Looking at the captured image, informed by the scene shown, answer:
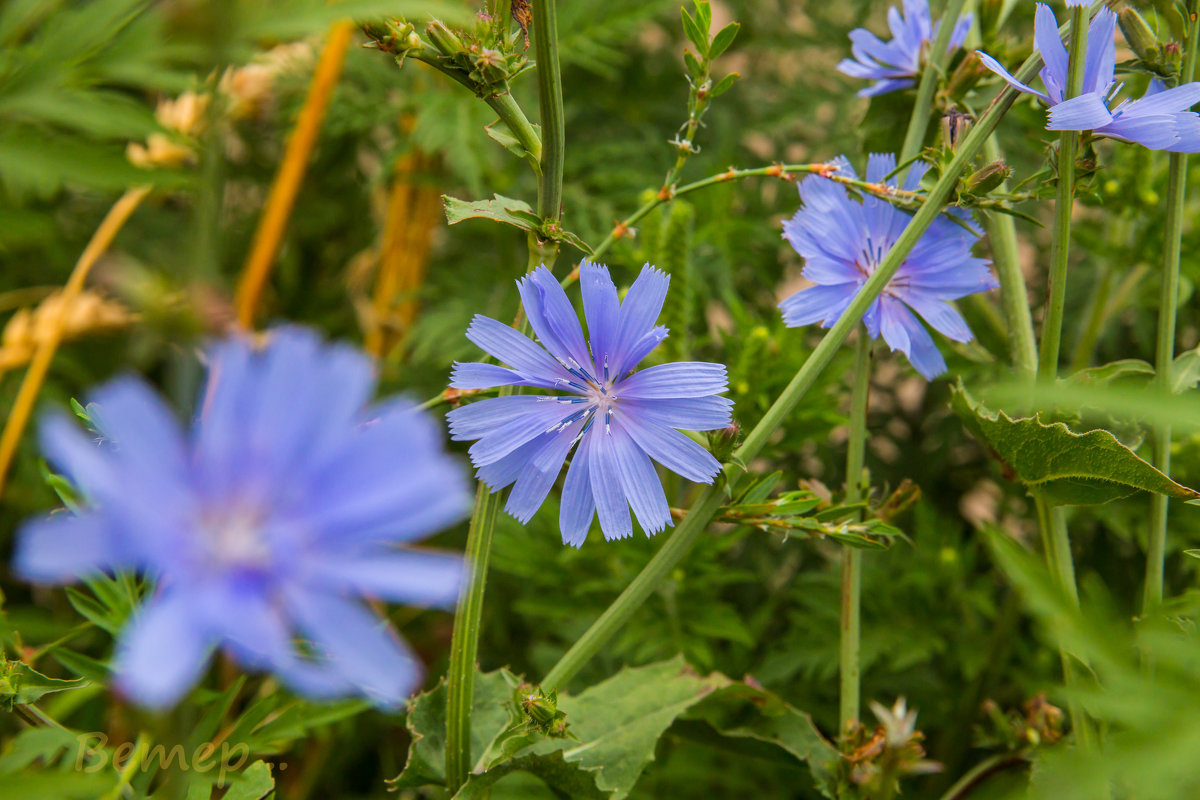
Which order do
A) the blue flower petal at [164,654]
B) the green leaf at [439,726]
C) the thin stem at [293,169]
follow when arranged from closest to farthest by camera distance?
the blue flower petal at [164,654]
the green leaf at [439,726]
the thin stem at [293,169]

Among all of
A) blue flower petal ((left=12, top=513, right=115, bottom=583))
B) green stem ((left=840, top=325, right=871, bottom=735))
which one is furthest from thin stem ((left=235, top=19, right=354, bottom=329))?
blue flower petal ((left=12, top=513, right=115, bottom=583))

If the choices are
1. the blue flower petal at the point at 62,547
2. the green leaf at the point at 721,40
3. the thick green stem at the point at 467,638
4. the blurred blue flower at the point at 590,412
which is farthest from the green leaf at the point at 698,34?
the blue flower petal at the point at 62,547

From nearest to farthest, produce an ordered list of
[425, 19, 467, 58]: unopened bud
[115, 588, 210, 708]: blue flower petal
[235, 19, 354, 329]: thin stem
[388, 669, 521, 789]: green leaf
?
1. [115, 588, 210, 708]: blue flower petal
2. [425, 19, 467, 58]: unopened bud
3. [388, 669, 521, 789]: green leaf
4. [235, 19, 354, 329]: thin stem

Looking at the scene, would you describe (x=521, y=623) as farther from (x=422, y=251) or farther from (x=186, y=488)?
(x=186, y=488)

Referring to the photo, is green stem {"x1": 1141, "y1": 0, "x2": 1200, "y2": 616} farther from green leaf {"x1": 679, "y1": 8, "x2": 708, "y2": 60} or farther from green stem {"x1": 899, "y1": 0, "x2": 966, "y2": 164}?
green leaf {"x1": 679, "y1": 8, "x2": 708, "y2": 60}

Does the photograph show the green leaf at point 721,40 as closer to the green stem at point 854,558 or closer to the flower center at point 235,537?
the green stem at point 854,558
